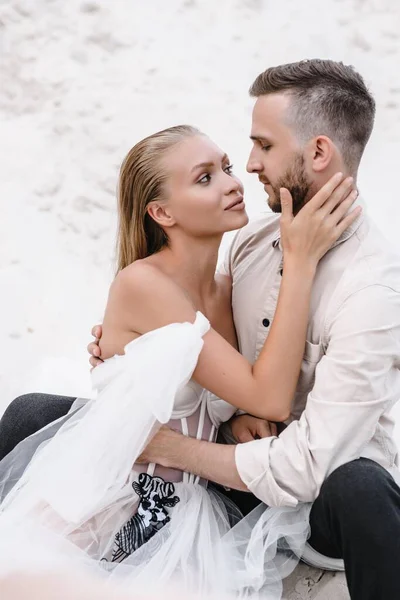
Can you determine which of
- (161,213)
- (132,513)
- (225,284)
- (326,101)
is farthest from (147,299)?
(326,101)

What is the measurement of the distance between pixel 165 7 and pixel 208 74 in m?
0.37

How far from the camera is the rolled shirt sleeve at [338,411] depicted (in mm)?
1811

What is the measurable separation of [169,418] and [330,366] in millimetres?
330

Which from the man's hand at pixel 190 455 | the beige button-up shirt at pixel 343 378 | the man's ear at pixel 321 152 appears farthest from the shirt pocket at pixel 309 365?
the man's ear at pixel 321 152

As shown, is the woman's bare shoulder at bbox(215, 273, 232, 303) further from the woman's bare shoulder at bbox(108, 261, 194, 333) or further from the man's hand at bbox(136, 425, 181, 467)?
the man's hand at bbox(136, 425, 181, 467)

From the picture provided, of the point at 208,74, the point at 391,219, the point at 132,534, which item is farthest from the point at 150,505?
the point at 208,74

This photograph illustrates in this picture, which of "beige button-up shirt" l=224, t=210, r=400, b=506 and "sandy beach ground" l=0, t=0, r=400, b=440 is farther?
"sandy beach ground" l=0, t=0, r=400, b=440

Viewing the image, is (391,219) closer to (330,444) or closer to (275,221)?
(275,221)

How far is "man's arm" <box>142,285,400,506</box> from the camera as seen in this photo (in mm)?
1811

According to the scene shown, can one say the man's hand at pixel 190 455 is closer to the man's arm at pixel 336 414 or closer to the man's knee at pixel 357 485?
the man's arm at pixel 336 414

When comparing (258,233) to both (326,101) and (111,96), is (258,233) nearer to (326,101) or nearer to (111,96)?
(326,101)

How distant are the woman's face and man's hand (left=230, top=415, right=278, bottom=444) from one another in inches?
15.6

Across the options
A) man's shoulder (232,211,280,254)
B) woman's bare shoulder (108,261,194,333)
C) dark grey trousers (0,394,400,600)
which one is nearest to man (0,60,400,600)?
dark grey trousers (0,394,400,600)

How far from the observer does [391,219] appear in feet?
13.2
